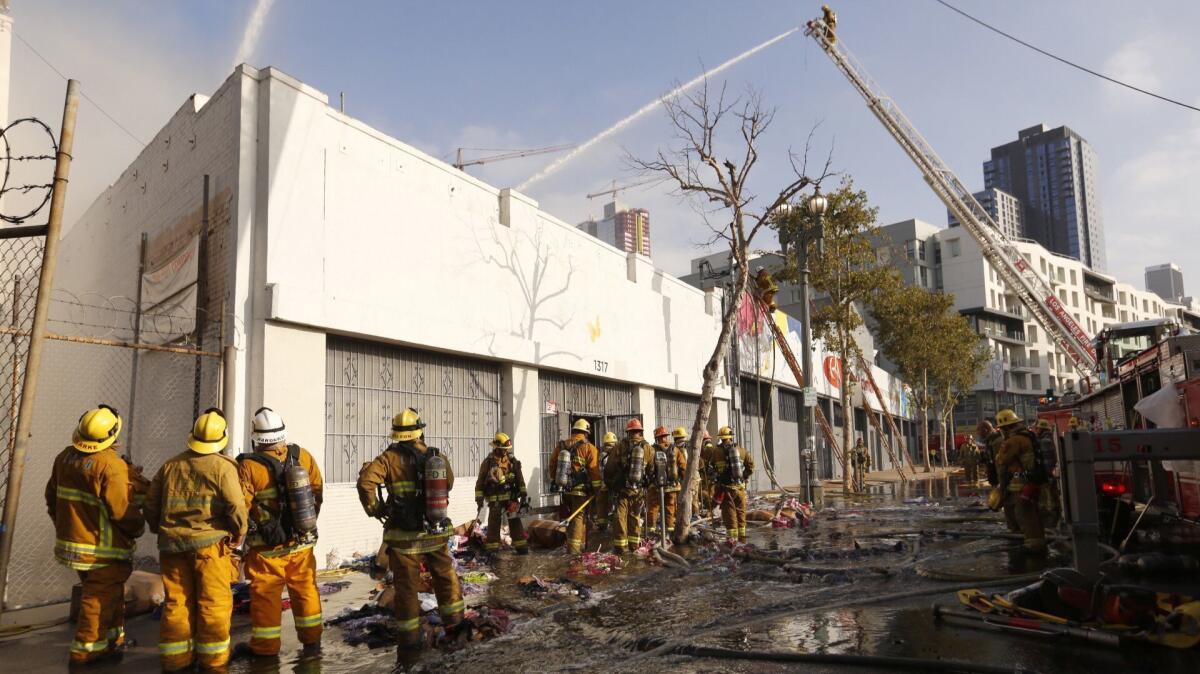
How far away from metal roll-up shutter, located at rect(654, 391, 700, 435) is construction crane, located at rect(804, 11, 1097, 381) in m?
16.1

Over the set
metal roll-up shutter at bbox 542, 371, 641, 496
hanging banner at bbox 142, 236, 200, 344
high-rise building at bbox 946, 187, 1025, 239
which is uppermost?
high-rise building at bbox 946, 187, 1025, 239

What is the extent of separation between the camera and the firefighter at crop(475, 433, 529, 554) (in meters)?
10.9

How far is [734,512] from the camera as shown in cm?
1216

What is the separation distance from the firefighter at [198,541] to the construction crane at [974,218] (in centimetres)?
3026

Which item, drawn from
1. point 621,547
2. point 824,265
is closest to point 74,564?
point 621,547

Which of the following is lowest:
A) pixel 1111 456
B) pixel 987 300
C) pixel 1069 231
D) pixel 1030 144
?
pixel 1111 456

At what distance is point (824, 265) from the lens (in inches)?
920

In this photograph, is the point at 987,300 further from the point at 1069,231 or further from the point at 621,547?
the point at 1069,231

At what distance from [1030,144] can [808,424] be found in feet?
690

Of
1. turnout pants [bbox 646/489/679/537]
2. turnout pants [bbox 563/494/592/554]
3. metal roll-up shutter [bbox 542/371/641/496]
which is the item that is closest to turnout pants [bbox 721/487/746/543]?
turnout pants [bbox 646/489/679/537]

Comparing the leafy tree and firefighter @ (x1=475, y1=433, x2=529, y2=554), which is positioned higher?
the leafy tree

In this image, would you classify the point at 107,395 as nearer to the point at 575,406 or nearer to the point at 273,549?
the point at 575,406

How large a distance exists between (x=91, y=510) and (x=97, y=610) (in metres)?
0.73

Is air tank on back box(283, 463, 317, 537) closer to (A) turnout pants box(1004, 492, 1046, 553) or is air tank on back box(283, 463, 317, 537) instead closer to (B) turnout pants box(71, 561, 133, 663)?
(B) turnout pants box(71, 561, 133, 663)
